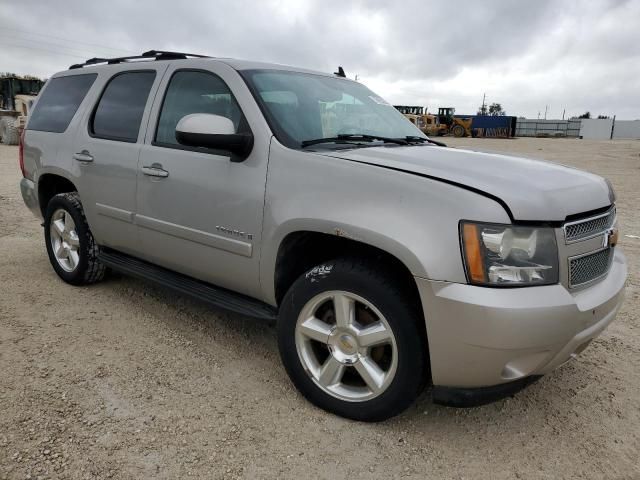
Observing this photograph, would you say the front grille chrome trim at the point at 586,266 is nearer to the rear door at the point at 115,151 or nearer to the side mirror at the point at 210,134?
the side mirror at the point at 210,134

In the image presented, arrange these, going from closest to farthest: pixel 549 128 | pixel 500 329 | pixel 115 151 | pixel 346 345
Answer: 1. pixel 500 329
2. pixel 346 345
3. pixel 115 151
4. pixel 549 128

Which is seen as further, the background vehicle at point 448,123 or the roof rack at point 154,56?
the background vehicle at point 448,123

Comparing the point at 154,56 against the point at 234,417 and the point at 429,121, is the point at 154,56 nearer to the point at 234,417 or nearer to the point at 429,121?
the point at 234,417

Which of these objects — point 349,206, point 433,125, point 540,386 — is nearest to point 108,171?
point 349,206

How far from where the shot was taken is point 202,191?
9.83ft

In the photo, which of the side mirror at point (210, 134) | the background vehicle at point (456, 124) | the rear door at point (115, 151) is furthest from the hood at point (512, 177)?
the background vehicle at point (456, 124)

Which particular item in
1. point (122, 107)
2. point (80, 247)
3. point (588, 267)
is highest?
point (122, 107)

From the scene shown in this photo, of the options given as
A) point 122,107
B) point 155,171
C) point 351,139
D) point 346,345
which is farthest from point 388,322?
point 122,107

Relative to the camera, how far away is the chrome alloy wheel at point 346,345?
2.43 meters

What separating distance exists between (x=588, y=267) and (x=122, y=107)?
126 inches

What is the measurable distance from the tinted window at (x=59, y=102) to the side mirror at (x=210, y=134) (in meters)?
1.93

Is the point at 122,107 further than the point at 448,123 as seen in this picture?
No

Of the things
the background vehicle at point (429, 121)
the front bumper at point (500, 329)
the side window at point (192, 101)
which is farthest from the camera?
the background vehicle at point (429, 121)

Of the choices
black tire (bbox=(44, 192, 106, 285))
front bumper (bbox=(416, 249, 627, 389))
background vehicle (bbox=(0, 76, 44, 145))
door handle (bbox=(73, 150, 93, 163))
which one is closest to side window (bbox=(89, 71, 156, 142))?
door handle (bbox=(73, 150, 93, 163))
